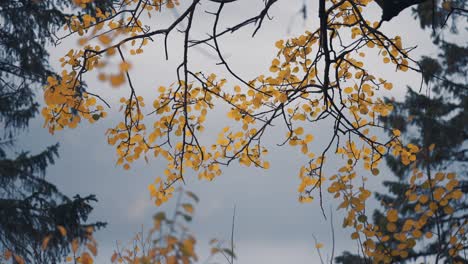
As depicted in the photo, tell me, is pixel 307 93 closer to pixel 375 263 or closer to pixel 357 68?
pixel 357 68

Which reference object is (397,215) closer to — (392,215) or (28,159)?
(392,215)

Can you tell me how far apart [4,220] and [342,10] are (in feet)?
21.9

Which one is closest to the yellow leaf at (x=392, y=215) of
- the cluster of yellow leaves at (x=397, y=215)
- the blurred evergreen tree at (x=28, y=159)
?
the cluster of yellow leaves at (x=397, y=215)

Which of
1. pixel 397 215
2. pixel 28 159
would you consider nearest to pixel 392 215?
pixel 397 215

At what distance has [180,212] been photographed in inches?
88.4

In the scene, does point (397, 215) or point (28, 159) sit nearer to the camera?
point (397, 215)

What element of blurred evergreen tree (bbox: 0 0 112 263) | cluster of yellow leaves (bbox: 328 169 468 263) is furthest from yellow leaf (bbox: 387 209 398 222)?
blurred evergreen tree (bbox: 0 0 112 263)

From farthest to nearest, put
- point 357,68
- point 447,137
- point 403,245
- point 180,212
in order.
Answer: point 447,137, point 357,68, point 403,245, point 180,212

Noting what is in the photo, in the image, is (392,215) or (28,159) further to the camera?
(28,159)

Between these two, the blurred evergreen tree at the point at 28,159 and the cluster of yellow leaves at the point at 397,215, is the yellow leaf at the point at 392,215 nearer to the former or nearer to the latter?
the cluster of yellow leaves at the point at 397,215

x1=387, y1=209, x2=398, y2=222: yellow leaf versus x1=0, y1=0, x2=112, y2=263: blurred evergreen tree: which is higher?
x1=0, y1=0, x2=112, y2=263: blurred evergreen tree

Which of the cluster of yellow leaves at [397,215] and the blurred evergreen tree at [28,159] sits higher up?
the blurred evergreen tree at [28,159]

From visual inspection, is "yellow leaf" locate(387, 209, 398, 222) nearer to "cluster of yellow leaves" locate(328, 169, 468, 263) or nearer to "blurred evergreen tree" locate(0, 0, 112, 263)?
"cluster of yellow leaves" locate(328, 169, 468, 263)

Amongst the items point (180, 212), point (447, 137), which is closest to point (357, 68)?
point (180, 212)
